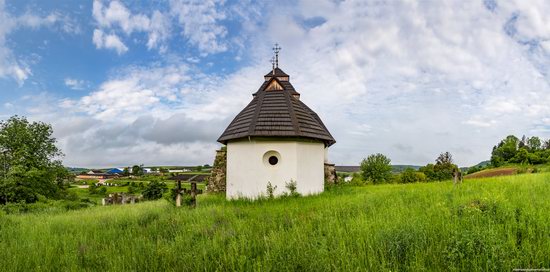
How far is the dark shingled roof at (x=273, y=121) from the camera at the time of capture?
12258 millimetres

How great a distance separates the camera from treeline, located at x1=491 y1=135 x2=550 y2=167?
149 ft

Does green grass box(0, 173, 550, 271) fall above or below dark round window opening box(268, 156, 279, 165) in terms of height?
below

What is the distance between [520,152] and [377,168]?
28.5m

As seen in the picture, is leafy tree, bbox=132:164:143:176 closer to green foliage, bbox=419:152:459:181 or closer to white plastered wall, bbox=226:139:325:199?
green foliage, bbox=419:152:459:181

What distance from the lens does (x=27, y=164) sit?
94.1 feet

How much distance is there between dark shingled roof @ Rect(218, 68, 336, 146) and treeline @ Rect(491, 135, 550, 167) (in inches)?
1799

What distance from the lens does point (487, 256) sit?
3488 mm

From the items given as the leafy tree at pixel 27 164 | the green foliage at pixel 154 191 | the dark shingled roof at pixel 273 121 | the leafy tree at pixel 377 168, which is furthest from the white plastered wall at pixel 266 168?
the green foliage at pixel 154 191

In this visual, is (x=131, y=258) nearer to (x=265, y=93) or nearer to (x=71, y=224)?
(x=71, y=224)

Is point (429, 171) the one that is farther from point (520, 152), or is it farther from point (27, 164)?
point (27, 164)

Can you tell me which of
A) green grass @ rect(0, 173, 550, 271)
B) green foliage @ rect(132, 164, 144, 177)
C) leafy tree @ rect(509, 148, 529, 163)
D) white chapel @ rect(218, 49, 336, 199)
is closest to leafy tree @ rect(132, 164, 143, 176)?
green foliage @ rect(132, 164, 144, 177)

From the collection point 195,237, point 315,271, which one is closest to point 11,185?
point 195,237

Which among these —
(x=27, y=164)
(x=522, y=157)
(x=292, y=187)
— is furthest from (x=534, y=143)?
(x=27, y=164)

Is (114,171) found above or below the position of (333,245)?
below
